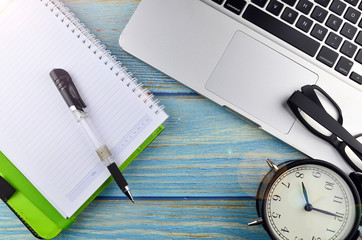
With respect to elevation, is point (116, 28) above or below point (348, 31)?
below

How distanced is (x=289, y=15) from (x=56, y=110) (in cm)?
41

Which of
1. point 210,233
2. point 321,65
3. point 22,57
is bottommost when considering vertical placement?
point 210,233

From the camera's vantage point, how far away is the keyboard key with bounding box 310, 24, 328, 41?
59cm

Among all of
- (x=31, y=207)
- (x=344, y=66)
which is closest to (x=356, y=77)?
(x=344, y=66)

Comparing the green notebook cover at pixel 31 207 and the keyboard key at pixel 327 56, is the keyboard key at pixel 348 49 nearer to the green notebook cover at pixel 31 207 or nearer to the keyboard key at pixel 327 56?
the keyboard key at pixel 327 56

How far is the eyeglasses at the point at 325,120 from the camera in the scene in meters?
0.57

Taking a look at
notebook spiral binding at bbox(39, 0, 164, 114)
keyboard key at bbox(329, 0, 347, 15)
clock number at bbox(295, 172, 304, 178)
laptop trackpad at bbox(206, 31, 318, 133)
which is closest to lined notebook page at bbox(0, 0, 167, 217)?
notebook spiral binding at bbox(39, 0, 164, 114)

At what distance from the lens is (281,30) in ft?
1.98

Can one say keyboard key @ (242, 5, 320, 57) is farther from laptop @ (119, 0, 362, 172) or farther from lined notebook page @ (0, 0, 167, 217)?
lined notebook page @ (0, 0, 167, 217)

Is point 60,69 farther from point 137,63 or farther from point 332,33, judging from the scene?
point 332,33

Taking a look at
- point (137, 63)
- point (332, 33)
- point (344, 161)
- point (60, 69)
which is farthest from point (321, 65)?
point (60, 69)

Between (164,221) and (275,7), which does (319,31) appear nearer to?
(275,7)

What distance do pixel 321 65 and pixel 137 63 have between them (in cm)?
31

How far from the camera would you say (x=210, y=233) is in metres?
0.63
